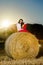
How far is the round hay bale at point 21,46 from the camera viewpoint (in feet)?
18.1

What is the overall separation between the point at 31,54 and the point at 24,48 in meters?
0.21

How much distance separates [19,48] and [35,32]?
3.26 metres

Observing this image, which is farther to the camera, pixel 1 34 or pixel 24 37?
pixel 1 34

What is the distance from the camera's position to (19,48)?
5.62 meters

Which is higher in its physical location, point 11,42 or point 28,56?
point 11,42

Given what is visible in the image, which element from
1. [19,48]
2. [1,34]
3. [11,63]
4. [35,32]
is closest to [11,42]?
[19,48]

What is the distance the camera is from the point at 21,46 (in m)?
5.66

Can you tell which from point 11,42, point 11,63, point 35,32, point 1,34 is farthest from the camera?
point 35,32

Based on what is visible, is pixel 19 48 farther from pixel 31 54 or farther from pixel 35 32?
pixel 35 32

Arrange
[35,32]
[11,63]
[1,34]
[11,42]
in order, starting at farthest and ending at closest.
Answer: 1. [35,32]
2. [1,34]
3. [11,42]
4. [11,63]

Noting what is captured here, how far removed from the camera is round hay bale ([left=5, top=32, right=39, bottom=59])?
5.51 m

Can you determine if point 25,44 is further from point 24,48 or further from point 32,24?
point 32,24

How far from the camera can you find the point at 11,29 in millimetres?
8602

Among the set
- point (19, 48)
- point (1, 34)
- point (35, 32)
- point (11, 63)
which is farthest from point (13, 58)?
point (35, 32)
